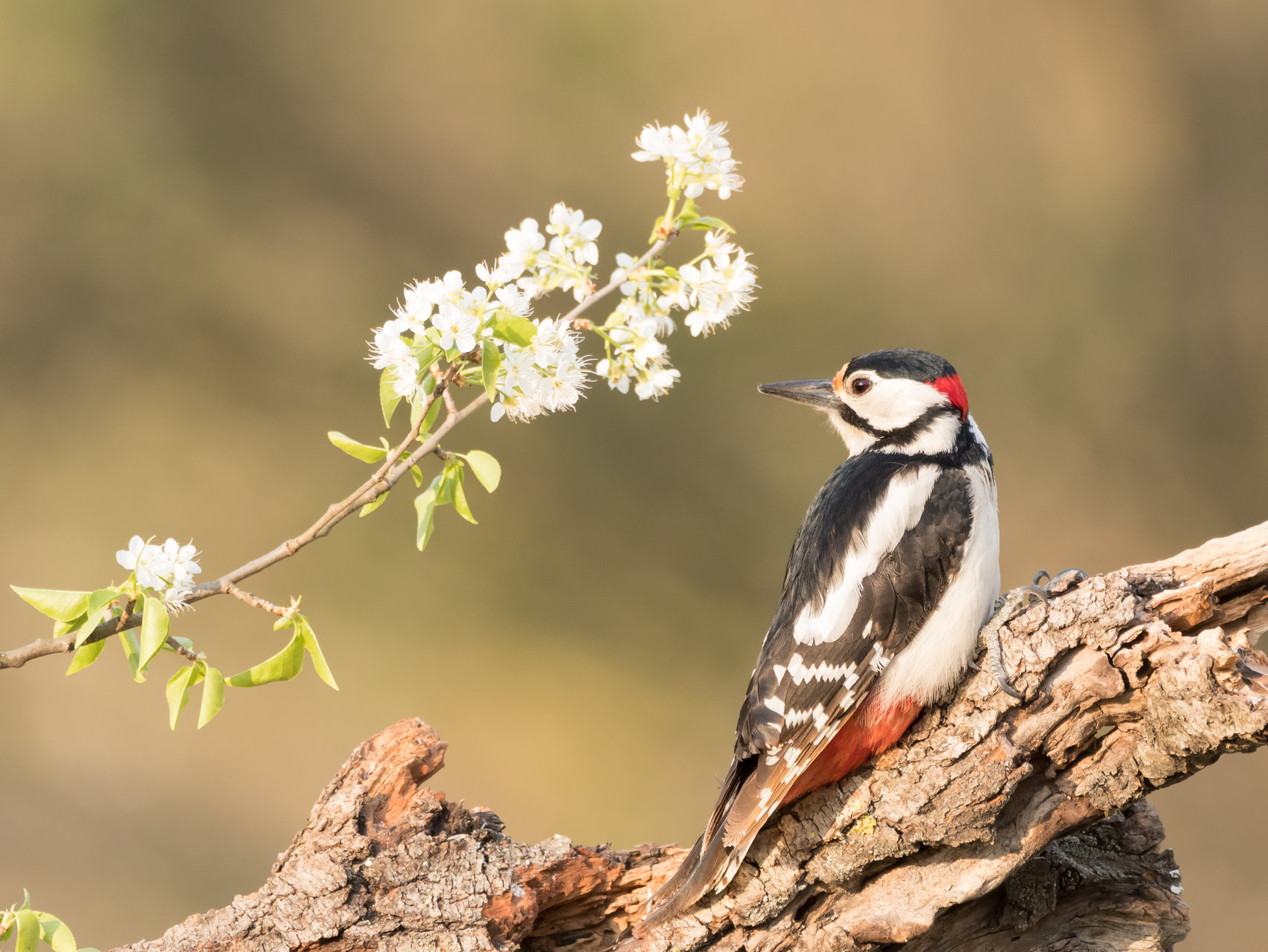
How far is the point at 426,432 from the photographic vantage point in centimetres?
83

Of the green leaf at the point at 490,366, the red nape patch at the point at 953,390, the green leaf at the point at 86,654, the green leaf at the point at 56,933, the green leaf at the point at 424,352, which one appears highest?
the red nape patch at the point at 953,390

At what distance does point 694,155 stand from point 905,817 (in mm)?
626

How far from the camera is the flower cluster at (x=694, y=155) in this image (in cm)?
82

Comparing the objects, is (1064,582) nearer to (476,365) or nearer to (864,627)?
(864,627)

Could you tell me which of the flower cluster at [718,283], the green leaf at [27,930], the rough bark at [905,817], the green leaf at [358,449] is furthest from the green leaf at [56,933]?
the flower cluster at [718,283]

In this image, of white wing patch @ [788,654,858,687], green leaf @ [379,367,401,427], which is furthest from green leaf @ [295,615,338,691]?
white wing patch @ [788,654,858,687]

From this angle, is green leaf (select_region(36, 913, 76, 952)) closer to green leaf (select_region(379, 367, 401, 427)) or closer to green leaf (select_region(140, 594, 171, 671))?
green leaf (select_region(140, 594, 171, 671))

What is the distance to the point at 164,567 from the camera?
0.71 meters

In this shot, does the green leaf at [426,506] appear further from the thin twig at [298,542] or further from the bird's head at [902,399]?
the bird's head at [902,399]

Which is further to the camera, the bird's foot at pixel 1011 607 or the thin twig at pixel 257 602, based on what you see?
the bird's foot at pixel 1011 607

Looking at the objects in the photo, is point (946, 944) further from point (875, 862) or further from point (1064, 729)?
point (1064, 729)

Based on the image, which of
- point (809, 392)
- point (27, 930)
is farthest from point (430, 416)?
point (809, 392)

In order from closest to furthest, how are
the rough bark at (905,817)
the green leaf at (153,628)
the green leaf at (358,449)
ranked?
the green leaf at (153,628), the green leaf at (358,449), the rough bark at (905,817)

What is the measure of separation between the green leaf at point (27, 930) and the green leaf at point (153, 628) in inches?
2.8
